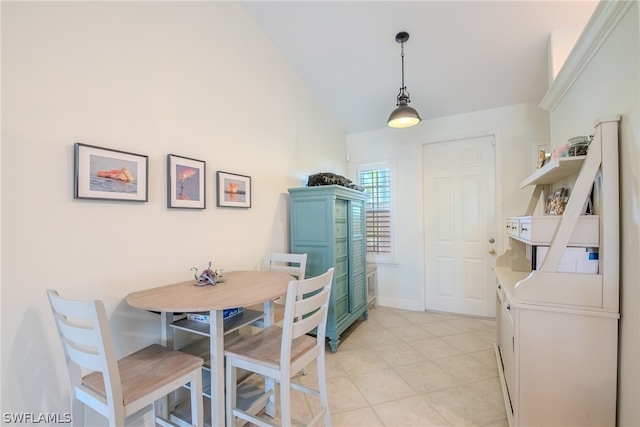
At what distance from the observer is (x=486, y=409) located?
1.82 meters

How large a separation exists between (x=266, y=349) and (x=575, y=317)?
1.62 metres

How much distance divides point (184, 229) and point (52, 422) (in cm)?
113

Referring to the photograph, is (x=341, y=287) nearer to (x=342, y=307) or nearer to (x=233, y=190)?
(x=342, y=307)

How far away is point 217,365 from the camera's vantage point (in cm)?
140

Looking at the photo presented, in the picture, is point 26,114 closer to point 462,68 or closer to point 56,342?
point 56,342

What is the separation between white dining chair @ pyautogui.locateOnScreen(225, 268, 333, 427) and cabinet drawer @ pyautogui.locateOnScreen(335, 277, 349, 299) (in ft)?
3.59

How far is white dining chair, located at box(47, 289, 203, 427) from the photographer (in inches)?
40.9

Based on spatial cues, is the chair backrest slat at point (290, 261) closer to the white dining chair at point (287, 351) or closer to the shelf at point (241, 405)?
the white dining chair at point (287, 351)

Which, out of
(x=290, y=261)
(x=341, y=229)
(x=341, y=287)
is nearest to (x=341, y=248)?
(x=341, y=229)

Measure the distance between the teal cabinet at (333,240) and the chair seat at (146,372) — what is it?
4.97 ft

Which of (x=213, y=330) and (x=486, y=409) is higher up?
(x=213, y=330)

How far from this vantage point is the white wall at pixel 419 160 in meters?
3.13

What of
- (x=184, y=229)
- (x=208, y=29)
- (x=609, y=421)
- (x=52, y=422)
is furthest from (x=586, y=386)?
(x=208, y=29)

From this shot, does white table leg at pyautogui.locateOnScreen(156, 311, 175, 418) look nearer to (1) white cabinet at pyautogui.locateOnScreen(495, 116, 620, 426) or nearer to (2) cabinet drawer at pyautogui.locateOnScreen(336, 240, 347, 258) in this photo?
(2) cabinet drawer at pyautogui.locateOnScreen(336, 240, 347, 258)
